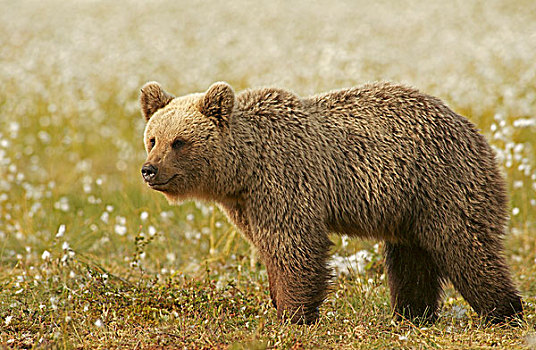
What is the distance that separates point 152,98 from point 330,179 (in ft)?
5.12

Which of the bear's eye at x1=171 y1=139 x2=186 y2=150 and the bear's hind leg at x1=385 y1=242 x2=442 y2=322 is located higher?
the bear's eye at x1=171 y1=139 x2=186 y2=150

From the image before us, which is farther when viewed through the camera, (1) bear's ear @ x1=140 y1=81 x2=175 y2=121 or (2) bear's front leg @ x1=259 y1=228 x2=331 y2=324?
(1) bear's ear @ x1=140 y1=81 x2=175 y2=121

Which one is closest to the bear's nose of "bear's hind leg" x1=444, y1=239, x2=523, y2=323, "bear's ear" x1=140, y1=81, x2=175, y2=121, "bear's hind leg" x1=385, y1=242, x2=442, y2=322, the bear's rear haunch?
the bear's rear haunch

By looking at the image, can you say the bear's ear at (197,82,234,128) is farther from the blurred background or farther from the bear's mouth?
the blurred background

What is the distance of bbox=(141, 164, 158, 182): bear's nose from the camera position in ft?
14.3

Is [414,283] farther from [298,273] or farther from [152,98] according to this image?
[152,98]

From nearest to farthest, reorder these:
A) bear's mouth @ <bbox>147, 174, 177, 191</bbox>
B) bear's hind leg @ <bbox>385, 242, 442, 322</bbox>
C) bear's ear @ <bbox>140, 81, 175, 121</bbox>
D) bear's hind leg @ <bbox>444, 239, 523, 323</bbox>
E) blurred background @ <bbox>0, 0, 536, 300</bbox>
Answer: bear's mouth @ <bbox>147, 174, 177, 191</bbox>
bear's hind leg @ <bbox>444, 239, 523, 323</bbox>
bear's ear @ <bbox>140, 81, 175, 121</bbox>
bear's hind leg @ <bbox>385, 242, 442, 322</bbox>
blurred background @ <bbox>0, 0, 536, 300</bbox>

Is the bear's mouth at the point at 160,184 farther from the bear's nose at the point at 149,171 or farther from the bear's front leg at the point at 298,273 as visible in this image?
the bear's front leg at the point at 298,273

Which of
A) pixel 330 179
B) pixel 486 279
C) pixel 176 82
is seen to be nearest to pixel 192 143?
pixel 330 179

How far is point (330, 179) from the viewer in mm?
4727

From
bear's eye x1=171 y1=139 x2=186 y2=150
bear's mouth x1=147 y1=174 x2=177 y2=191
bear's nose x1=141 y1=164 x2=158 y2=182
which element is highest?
bear's eye x1=171 y1=139 x2=186 y2=150

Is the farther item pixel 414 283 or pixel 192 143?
pixel 414 283

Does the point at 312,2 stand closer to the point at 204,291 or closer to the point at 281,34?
the point at 281,34

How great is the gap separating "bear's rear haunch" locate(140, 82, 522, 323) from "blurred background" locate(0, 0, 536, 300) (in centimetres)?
108
